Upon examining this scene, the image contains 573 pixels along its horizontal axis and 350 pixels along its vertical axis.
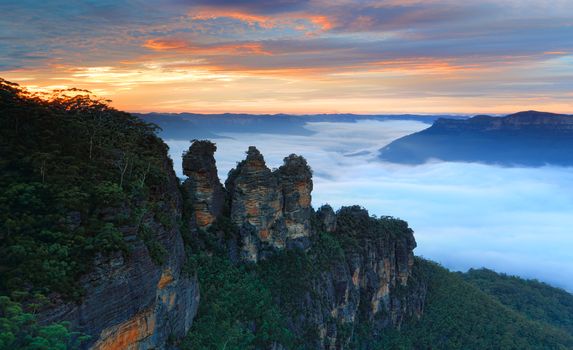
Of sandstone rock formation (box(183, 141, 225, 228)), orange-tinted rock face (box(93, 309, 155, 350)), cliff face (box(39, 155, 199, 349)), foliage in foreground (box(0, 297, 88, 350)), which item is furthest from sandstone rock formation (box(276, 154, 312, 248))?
foliage in foreground (box(0, 297, 88, 350))

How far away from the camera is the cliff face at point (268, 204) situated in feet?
147

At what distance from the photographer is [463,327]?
6412 centimetres

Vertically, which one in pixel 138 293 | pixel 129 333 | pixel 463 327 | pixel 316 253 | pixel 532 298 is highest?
pixel 138 293

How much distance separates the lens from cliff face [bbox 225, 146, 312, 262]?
147 feet

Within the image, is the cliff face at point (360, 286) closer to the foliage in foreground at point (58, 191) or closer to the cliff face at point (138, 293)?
the cliff face at point (138, 293)

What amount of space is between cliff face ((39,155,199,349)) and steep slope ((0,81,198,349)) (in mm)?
47

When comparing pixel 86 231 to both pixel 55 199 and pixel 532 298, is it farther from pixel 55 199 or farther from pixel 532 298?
pixel 532 298


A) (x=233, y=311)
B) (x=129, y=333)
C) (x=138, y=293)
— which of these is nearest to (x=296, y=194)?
(x=233, y=311)

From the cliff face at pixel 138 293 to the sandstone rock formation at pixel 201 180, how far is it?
33.1 feet

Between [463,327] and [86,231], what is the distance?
56.1 m

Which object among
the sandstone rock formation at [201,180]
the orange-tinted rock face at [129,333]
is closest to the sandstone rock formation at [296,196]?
the sandstone rock formation at [201,180]

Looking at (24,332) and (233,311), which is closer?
(24,332)

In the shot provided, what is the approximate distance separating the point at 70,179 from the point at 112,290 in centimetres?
604

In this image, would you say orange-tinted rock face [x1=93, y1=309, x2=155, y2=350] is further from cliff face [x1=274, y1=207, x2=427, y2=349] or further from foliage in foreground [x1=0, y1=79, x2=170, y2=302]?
cliff face [x1=274, y1=207, x2=427, y2=349]
